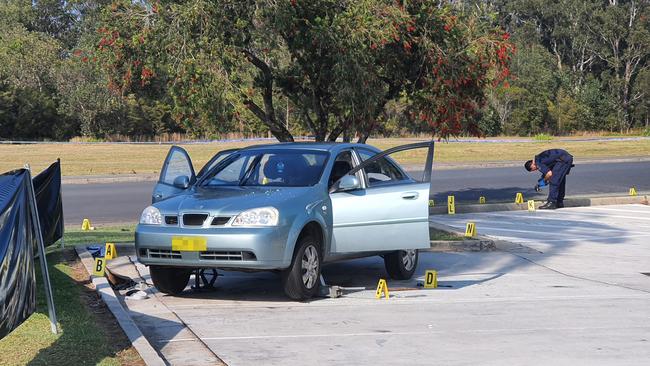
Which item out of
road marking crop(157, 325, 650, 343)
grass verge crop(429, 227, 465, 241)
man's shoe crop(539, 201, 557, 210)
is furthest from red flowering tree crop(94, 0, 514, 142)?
road marking crop(157, 325, 650, 343)

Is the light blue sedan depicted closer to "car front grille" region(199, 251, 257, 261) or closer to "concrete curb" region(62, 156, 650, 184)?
"car front grille" region(199, 251, 257, 261)

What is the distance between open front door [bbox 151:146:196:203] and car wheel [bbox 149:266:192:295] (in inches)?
44.2

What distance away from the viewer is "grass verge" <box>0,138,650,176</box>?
122 ft

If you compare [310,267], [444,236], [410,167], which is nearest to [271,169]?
[310,267]

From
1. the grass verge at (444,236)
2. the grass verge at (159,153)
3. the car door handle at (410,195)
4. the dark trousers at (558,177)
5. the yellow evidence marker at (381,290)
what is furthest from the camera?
the grass verge at (159,153)

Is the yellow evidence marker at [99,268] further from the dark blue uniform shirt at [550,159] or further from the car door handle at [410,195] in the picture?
the dark blue uniform shirt at [550,159]

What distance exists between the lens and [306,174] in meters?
10.7

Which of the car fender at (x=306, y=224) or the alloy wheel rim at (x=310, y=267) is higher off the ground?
the car fender at (x=306, y=224)

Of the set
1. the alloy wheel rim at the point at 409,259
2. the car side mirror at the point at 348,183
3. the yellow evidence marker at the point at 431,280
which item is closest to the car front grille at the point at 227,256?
the car side mirror at the point at 348,183

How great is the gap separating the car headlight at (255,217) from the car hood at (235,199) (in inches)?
2.9

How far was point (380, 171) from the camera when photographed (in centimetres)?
1148

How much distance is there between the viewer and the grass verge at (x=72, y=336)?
22.4ft

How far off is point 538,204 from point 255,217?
13065 mm

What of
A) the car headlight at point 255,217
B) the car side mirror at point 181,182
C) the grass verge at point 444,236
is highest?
the car side mirror at point 181,182
